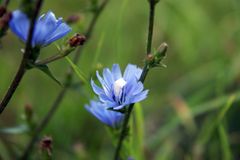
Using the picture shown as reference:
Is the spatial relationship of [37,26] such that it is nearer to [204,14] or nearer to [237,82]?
[237,82]

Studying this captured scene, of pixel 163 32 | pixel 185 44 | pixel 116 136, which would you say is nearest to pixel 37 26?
pixel 116 136

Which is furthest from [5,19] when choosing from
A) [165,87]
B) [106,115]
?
[165,87]

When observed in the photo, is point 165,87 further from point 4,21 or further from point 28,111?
point 4,21

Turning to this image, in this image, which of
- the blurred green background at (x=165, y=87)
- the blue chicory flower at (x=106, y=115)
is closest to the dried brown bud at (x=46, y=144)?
Result: the blue chicory flower at (x=106, y=115)

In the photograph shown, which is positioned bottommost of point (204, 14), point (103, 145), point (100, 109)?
point (103, 145)

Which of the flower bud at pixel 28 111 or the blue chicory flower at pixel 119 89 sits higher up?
the blue chicory flower at pixel 119 89

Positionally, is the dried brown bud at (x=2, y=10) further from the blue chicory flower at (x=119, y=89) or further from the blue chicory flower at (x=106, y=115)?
the blue chicory flower at (x=106, y=115)
